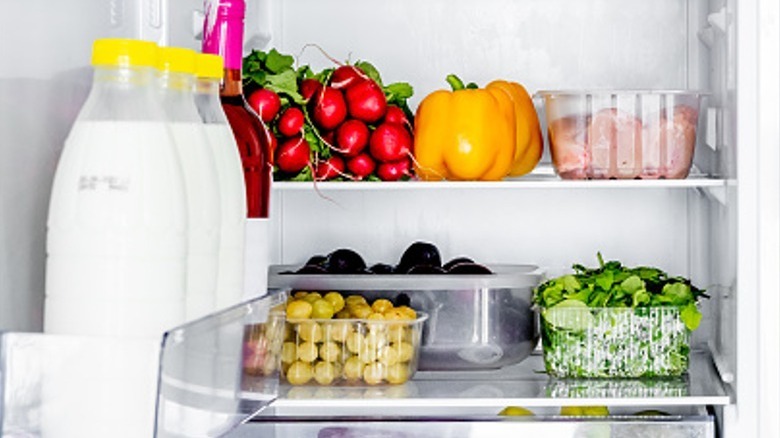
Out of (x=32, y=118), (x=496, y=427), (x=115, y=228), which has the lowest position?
(x=496, y=427)

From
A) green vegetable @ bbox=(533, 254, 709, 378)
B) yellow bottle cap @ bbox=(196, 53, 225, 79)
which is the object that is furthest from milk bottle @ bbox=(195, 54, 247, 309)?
green vegetable @ bbox=(533, 254, 709, 378)

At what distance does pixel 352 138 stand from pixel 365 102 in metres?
0.06

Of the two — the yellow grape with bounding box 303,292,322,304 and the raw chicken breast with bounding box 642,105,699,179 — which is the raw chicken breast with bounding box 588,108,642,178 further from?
the yellow grape with bounding box 303,292,322,304

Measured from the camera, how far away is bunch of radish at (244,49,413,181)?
212cm

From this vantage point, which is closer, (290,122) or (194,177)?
(194,177)

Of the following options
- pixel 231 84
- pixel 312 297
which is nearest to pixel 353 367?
pixel 312 297

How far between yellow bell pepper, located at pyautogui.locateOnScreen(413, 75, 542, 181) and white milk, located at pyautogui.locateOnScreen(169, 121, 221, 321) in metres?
0.97

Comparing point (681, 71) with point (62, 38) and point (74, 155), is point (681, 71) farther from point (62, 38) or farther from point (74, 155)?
point (74, 155)

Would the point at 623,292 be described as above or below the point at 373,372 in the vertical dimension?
above

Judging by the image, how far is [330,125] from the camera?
2143 mm

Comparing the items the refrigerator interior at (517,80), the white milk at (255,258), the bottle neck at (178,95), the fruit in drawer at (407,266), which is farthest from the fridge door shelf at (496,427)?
the bottle neck at (178,95)

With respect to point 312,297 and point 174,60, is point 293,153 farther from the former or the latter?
point 174,60

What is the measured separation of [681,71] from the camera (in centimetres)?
250
